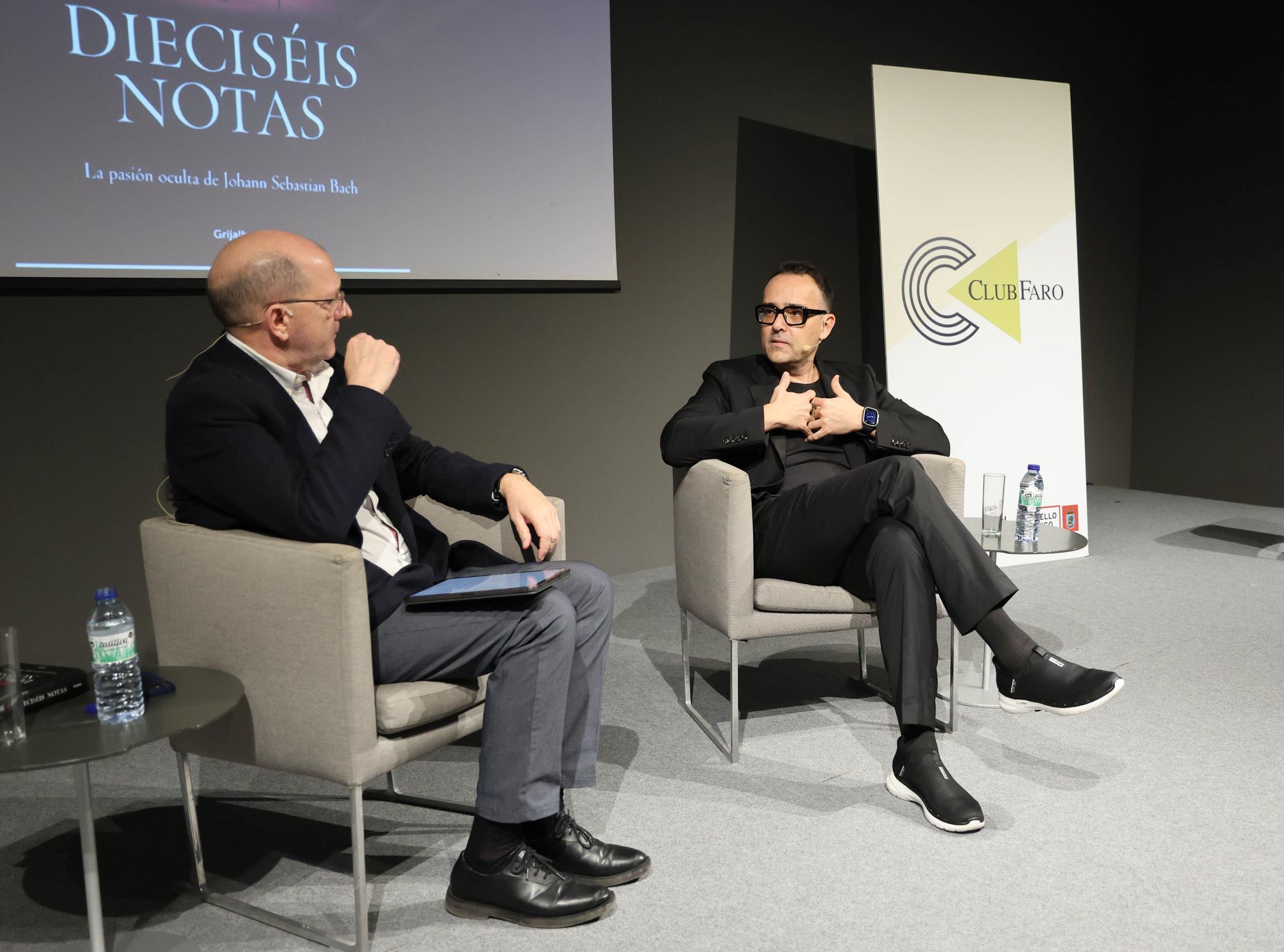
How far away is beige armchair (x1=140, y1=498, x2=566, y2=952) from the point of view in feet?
5.74

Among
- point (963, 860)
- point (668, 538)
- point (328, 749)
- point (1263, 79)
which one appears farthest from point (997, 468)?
point (328, 749)

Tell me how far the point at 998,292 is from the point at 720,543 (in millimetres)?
2695

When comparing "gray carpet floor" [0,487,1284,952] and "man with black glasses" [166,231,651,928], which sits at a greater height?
"man with black glasses" [166,231,651,928]

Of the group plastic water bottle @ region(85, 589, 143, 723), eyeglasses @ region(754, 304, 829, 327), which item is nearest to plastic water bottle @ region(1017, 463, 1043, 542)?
eyeglasses @ region(754, 304, 829, 327)

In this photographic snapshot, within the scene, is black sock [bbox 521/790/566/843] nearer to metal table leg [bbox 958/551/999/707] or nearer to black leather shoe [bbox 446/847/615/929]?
black leather shoe [bbox 446/847/615/929]

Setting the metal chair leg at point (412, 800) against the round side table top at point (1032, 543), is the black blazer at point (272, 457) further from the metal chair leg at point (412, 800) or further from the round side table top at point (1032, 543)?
the round side table top at point (1032, 543)

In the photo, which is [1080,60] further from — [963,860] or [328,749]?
[328,749]

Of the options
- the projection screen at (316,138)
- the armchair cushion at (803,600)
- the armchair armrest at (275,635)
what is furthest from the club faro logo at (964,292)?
the armchair armrest at (275,635)

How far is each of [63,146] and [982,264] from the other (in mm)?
3525

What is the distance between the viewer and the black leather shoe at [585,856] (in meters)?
2.01

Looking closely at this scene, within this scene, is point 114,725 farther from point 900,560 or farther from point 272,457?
point 900,560

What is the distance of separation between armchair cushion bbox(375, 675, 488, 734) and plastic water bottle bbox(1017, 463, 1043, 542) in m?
1.71

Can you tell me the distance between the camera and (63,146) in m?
3.00

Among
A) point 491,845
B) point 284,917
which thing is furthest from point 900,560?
point 284,917
